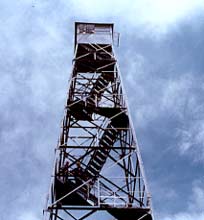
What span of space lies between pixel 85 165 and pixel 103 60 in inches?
303

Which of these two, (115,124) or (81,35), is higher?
(81,35)

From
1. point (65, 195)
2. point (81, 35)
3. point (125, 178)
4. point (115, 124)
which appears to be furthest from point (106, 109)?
point (81, 35)

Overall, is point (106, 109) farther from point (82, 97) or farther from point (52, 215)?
point (52, 215)

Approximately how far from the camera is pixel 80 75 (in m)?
26.4

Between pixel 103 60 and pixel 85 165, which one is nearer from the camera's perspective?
pixel 85 165

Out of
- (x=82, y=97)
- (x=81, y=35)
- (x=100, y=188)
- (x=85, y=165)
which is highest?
(x=81, y=35)

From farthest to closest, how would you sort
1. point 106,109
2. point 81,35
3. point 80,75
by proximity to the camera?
1. point 81,35
2. point 80,75
3. point 106,109

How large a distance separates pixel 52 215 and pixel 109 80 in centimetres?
1043

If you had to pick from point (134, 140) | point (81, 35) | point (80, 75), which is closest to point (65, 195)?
point (134, 140)


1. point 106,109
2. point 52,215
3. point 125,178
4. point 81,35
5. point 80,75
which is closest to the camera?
point 52,215

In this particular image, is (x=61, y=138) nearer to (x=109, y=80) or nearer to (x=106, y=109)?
(x=106, y=109)

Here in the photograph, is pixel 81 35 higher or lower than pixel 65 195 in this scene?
higher

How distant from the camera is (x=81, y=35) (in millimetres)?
28328

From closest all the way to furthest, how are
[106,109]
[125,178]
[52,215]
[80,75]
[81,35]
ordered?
[52,215] → [125,178] → [106,109] → [80,75] → [81,35]
